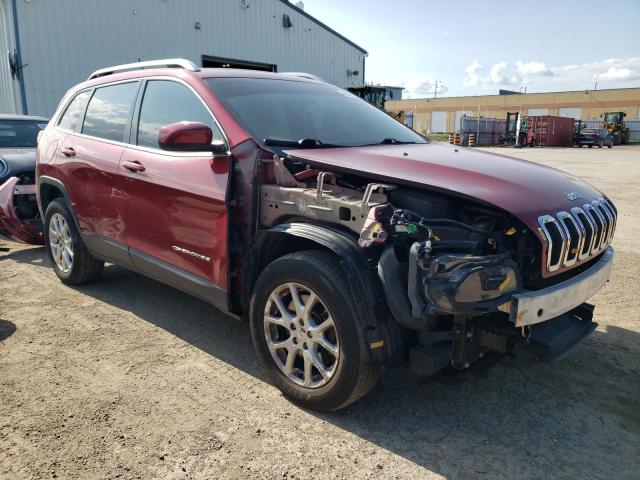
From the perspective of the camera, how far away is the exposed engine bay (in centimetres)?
230

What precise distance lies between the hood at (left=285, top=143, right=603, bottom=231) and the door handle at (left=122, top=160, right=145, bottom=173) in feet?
4.00

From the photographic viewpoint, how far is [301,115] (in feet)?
11.8

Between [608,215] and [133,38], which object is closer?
[608,215]

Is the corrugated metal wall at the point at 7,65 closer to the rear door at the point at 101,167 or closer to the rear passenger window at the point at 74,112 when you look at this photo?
the rear passenger window at the point at 74,112

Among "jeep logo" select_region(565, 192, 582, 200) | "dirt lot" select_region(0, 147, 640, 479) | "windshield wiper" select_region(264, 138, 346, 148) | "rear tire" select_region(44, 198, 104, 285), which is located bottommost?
"dirt lot" select_region(0, 147, 640, 479)

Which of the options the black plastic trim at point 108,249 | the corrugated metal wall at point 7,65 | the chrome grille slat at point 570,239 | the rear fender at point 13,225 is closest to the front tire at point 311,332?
the chrome grille slat at point 570,239

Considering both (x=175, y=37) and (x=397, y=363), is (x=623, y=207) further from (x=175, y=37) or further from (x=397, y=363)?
(x=175, y=37)

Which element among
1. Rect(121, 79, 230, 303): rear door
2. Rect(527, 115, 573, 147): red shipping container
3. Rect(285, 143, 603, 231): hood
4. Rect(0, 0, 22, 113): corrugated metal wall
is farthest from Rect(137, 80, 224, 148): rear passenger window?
Rect(527, 115, 573, 147): red shipping container

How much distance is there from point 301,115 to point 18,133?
5677mm

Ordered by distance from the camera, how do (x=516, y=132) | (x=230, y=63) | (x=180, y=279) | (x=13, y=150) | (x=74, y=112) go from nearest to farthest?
(x=180, y=279) < (x=74, y=112) < (x=13, y=150) < (x=230, y=63) < (x=516, y=132)

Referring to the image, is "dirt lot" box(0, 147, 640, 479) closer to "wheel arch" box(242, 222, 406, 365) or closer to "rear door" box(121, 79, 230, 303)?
"wheel arch" box(242, 222, 406, 365)

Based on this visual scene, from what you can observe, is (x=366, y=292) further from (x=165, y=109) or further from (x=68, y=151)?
(x=68, y=151)

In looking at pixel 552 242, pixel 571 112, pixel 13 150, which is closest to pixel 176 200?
pixel 552 242

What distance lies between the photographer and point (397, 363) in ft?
8.52
